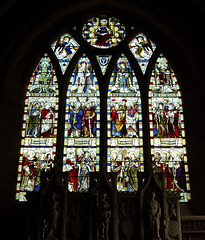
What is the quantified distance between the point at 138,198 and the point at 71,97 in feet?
13.5

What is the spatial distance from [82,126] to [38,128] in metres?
1.17

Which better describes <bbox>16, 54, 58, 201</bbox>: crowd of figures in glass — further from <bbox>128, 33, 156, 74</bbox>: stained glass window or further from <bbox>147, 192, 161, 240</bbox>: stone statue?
<bbox>147, 192, 161, 240</bbox>: stone statue

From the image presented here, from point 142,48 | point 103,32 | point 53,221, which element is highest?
point 103,32

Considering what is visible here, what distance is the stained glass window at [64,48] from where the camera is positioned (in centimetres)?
1198

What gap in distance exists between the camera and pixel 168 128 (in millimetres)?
10938

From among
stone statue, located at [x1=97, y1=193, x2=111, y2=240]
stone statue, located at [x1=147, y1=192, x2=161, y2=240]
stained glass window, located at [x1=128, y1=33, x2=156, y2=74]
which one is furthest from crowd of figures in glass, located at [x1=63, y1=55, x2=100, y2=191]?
stone statue, located at [x1=147, y1=192, x2=161, y2=240]

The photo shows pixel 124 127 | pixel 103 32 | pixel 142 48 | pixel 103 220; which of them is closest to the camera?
pixel 103 220

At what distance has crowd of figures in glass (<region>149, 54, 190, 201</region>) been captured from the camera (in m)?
10.3

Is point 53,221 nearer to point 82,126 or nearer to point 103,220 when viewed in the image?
point 103,220

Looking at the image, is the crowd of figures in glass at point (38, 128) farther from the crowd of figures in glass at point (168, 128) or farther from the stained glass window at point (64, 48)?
the crowd of figures in glass at point (168, 128)

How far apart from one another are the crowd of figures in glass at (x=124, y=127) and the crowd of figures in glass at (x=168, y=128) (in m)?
0.40

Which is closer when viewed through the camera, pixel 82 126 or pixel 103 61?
pixel 82 126

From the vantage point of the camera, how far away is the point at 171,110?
11242mm

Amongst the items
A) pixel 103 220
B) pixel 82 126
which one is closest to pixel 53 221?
pixel 103 220
